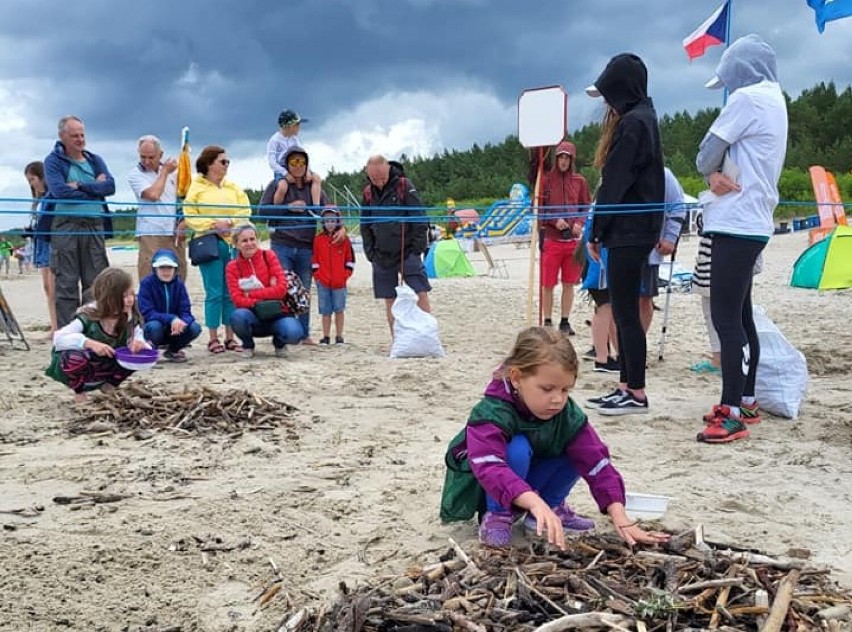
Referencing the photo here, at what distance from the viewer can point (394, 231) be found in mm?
7219

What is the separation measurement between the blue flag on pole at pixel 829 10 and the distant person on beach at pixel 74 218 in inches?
233

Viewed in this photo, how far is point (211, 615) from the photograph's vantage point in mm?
2508

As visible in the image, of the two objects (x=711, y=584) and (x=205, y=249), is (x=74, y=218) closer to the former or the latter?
(x=205, y=249)

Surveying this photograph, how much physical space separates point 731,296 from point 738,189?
0.54m

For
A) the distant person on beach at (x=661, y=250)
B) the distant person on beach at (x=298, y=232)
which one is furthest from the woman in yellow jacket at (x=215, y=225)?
the distant person on beach at (x=661, y=250)

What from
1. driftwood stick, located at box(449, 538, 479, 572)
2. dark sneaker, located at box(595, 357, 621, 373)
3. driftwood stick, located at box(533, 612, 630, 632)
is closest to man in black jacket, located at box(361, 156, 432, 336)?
dark sneaker, located at box(595, 357, 621, 373)

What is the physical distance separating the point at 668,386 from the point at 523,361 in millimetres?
3280

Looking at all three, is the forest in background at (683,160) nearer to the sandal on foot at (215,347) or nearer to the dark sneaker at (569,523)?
the sandal on foot at (215,347)

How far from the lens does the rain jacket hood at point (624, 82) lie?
468 cm

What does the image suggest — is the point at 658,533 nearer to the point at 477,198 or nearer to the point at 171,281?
the point at 171,281

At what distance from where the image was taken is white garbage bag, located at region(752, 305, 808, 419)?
468cm

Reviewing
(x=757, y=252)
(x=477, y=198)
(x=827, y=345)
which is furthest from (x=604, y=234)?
(x=477, y=198)

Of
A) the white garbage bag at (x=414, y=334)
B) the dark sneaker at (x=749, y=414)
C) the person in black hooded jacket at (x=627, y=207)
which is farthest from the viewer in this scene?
the white garbage bag at (x=414, y=334)

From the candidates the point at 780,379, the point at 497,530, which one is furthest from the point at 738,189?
the point at 497,530
